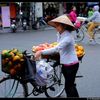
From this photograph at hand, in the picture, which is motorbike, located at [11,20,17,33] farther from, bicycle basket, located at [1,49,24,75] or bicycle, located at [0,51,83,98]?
bicycle basket, located at [1,49,24,75]

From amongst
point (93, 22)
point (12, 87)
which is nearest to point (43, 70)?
point (12, 87)

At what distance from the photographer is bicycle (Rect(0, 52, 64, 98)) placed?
5066 millimetres

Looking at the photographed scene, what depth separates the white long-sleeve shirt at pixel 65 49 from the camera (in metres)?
4.55

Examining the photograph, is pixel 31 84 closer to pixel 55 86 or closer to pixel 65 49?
pixel 55 86

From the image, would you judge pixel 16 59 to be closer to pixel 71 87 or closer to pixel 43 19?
pixel 71 87

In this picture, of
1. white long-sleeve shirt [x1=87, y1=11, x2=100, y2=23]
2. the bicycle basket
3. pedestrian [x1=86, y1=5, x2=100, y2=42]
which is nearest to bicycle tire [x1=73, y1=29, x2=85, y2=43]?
pedestrian [x1=86, y1=5, x2=100, y2=42]

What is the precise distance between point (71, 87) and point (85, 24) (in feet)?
38.2

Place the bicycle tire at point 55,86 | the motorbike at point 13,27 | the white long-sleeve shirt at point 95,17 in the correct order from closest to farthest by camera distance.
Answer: the bicycle tire at point 55,86
the white long-sleeve shirt at point 95,17
the motorbike at point 13,27

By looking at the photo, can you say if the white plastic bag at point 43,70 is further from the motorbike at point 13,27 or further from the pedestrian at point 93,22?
the motorbike at point 13,27

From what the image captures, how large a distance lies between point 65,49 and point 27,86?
1.00 metres

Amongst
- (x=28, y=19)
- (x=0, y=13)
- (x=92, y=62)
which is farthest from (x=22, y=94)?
(x=28, y=19)

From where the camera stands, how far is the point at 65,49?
15.2 feet

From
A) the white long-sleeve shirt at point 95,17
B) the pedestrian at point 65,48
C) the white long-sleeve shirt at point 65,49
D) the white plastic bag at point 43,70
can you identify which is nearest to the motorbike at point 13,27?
the white long-sleeve shirt at point 95,17

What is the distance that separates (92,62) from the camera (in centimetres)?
993
